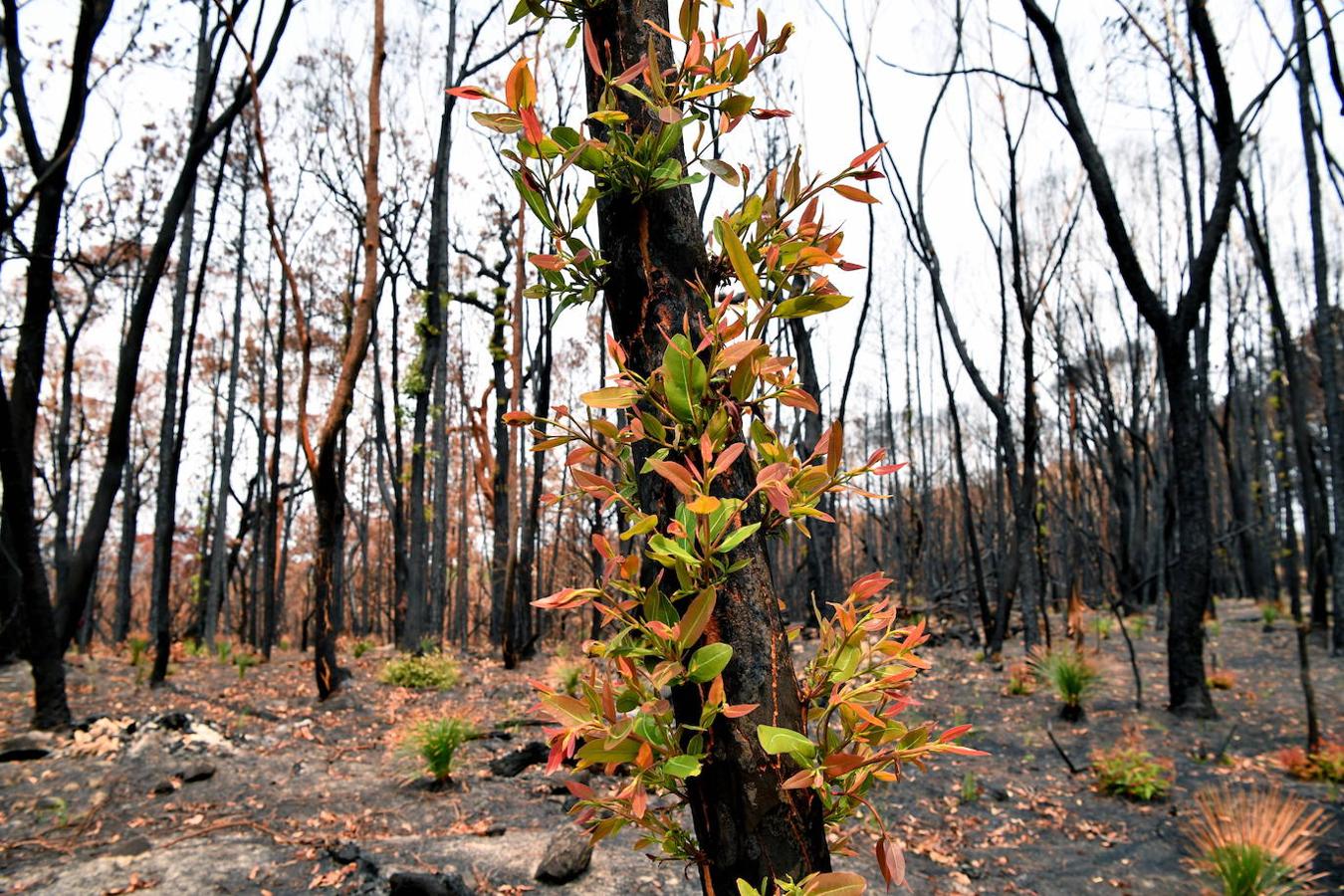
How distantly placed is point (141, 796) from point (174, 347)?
261 inches

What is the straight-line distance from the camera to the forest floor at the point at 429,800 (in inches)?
139

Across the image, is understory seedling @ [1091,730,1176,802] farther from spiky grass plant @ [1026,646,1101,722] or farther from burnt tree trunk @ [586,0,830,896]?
burnt tree trunk @ [586,0,830,896]

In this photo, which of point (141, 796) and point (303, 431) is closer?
point (141, 796)

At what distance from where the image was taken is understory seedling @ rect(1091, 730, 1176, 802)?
496cm

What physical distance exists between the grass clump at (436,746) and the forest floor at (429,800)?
0.14 m

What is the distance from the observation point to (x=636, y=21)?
3.75ft

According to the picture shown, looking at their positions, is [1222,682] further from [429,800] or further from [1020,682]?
[429,800]

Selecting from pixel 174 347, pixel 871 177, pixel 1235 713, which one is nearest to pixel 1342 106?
pixel 1235 713

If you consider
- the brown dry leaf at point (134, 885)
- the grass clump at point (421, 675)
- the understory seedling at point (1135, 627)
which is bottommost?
the understory seedling at point (1135, 627)

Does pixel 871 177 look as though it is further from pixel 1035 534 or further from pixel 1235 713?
pixel 1035 534

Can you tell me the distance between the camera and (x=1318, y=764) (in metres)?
4.95

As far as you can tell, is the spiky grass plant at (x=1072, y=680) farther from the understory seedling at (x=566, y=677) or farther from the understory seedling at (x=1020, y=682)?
the understory seedling at (x=566, y=677)

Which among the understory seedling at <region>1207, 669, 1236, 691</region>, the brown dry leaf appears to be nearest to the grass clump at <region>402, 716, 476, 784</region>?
the brown dry leaf

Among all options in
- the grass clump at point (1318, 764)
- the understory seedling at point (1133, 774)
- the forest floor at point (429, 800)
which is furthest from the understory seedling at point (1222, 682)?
the understory seedling at point (1133, 774)
